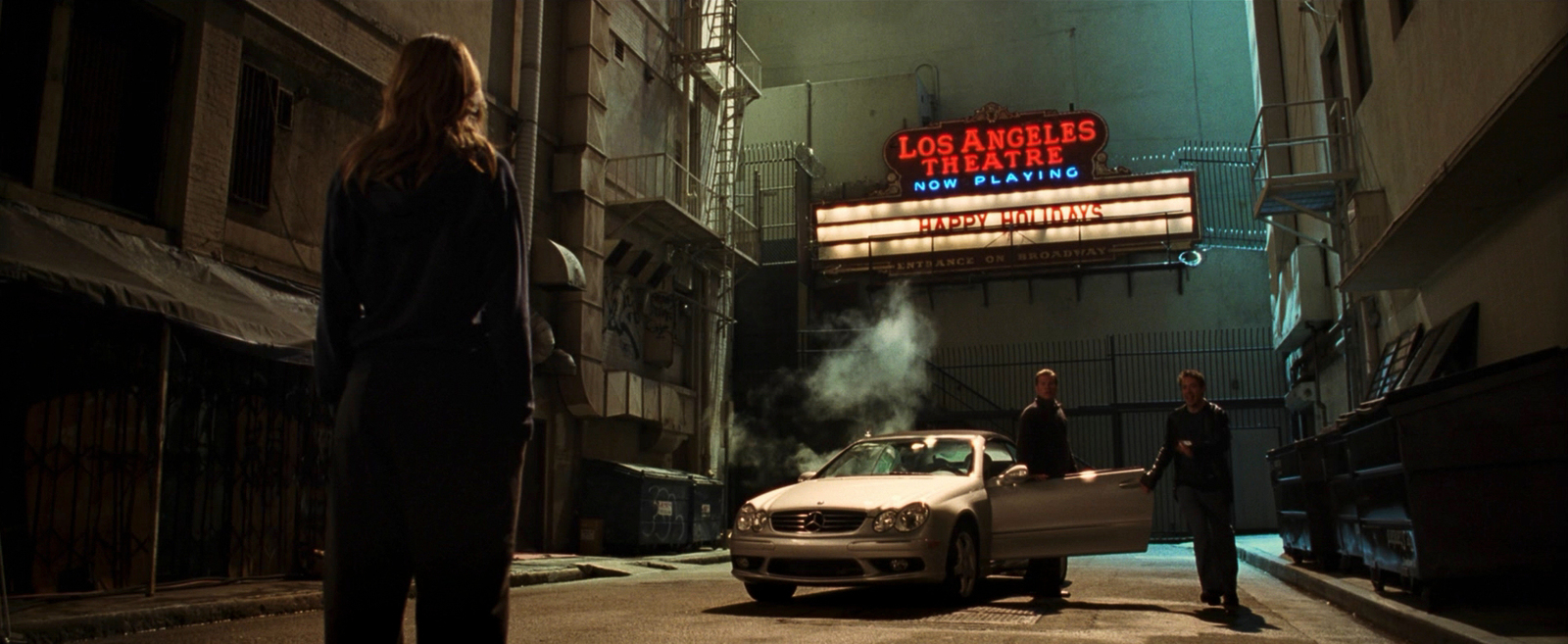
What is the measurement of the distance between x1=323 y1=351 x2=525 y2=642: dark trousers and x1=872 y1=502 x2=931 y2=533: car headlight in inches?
247

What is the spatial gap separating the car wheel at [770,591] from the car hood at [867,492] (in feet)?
1.87

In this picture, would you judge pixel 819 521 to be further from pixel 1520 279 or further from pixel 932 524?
pixel 1520 279

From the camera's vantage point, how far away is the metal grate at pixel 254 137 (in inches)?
456

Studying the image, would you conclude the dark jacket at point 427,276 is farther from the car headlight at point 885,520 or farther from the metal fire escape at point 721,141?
the metal fire escape at point 721,141

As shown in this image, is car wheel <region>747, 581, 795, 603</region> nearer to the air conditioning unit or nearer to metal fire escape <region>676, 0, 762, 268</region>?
the air conditioning unit

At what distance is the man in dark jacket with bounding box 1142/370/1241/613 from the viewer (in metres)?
8.10

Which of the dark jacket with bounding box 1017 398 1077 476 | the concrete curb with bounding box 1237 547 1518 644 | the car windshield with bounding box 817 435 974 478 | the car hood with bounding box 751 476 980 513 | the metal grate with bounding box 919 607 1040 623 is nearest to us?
the concrete curb with bounding box 1237 547 1518 644

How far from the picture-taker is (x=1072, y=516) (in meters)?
8.91

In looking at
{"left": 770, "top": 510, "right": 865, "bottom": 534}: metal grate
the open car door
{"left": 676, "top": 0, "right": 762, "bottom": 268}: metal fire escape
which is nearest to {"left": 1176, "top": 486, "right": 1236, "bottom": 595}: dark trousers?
the open car door

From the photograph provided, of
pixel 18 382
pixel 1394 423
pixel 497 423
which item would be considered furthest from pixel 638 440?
pixel 497 423

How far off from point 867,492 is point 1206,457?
2533 mm

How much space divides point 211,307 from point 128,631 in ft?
10.1

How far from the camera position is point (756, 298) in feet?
93.1

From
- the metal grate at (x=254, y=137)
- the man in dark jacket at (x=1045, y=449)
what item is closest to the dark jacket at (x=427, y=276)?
the man in dark jacket at (x=1045, y=449)
